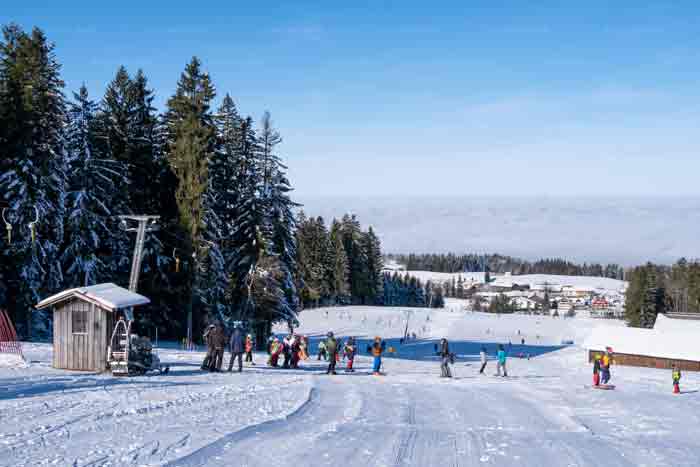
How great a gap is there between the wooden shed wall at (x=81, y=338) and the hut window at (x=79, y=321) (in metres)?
0.07

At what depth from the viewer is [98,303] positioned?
1966 cm

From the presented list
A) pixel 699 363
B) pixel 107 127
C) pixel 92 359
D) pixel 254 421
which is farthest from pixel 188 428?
pixel 699 363

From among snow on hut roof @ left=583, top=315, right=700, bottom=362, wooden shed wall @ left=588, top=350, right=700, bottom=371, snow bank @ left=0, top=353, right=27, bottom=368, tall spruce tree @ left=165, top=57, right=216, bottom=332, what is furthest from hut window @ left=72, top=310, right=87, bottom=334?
snow on hut roof @ left=583, top=315, right=700, bottom=362

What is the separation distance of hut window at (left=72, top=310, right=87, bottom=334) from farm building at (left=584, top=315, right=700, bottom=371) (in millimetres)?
45238

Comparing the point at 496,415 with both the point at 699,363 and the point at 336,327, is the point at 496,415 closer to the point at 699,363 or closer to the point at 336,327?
the point at 699,363

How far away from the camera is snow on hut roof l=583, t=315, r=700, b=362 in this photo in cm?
5312

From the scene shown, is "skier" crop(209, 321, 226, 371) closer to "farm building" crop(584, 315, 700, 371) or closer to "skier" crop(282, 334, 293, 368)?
"skier" crop(282, 334, 293, 368)

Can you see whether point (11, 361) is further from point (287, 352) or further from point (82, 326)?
point (287, 352)

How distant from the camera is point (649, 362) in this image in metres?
54.2

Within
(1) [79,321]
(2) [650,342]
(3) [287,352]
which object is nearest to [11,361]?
(1) [79,321]

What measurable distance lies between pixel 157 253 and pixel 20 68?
1162 cm

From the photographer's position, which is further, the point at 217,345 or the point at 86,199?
the point at 86,199

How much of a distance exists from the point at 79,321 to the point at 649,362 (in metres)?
48.6

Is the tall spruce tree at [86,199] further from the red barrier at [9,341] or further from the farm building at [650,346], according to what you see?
the farm building at [650,346]
